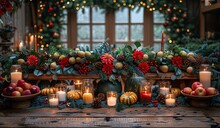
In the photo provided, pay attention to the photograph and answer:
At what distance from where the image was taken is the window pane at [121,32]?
695 cm

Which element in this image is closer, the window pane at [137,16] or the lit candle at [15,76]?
the lit candle at [15,76]

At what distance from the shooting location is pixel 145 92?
2.48m

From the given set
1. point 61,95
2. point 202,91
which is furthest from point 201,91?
point 61,95

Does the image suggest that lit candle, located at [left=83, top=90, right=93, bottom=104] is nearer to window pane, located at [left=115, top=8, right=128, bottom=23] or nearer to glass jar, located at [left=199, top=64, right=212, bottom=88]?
glass jar, located at [left=199, top=64, right=212, bottom=88]

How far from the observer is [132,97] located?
247 centimetres

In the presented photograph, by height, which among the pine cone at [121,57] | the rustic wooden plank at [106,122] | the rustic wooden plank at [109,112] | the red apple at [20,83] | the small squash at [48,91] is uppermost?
the pine cone at [121,57]

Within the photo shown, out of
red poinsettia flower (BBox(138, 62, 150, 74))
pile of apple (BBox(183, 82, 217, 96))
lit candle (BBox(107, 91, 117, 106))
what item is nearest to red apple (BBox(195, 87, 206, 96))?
pile of apple (BBox(183, 82, 217, 96))

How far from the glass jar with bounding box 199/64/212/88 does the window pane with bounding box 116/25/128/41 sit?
14.7 feet

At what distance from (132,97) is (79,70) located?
49 centimetres

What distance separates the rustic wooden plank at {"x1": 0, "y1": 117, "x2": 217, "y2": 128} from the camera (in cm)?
202

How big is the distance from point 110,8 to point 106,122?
481cm

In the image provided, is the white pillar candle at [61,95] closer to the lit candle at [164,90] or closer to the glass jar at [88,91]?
the glass jar at [88,91]

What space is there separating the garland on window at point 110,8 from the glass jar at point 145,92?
162 inches

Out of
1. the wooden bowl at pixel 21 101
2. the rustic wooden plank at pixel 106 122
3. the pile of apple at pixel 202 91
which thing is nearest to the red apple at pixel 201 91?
the pile of apple at pixel 202 91
